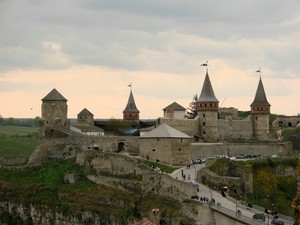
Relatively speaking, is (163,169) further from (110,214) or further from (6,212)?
(6,212)

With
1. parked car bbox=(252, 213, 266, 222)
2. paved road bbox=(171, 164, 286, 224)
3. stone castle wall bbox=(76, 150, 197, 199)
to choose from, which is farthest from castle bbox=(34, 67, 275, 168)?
parked car bbox=(252, 213, 266, 222)

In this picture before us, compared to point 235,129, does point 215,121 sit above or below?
above

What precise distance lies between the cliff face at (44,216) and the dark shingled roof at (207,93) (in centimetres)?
2802

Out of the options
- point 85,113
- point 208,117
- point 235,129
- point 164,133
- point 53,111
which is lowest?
point 164,133

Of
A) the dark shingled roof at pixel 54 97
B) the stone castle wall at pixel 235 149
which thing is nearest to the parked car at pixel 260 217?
the stone castle wall at pixel 235 149

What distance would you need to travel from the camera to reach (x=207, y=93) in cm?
9694

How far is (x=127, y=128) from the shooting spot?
100625 mm

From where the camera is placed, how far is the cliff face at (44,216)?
231ft

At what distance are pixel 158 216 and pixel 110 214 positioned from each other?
33.0ft

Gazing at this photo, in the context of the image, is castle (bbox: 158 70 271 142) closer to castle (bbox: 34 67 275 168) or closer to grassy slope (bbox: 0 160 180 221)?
castle (bbox: 34 67 275 168)

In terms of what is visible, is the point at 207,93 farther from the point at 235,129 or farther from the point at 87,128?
the point at 87,128

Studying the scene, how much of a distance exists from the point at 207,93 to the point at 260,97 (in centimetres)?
999

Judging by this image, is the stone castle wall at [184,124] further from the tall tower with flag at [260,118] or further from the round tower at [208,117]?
the tall tower with flag at [260,118]

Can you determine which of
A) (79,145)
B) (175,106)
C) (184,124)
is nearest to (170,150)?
(79,145)
